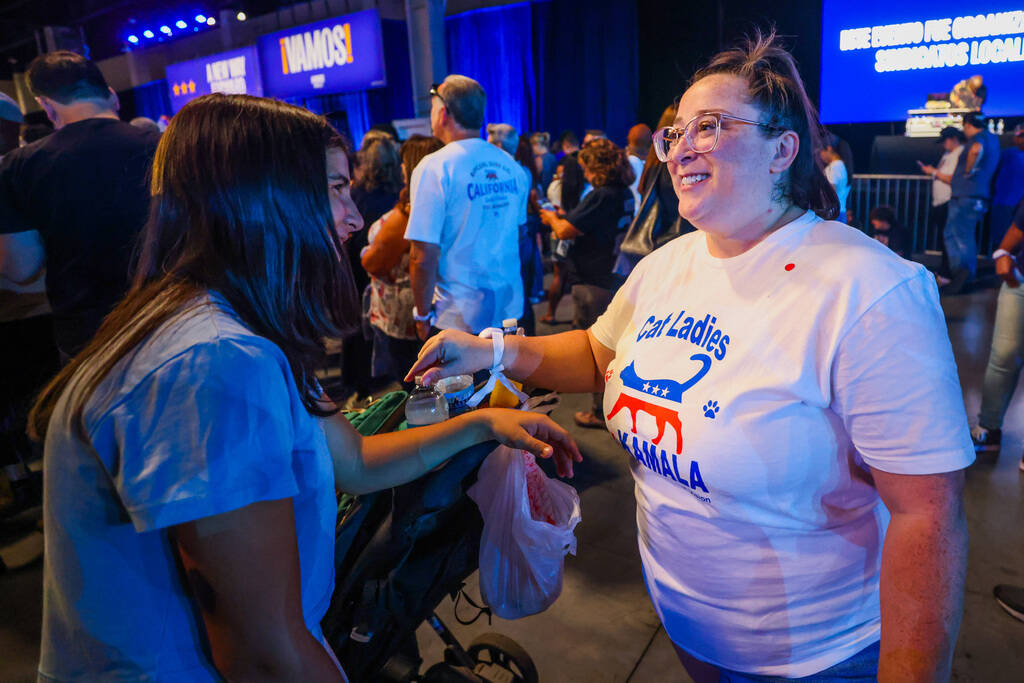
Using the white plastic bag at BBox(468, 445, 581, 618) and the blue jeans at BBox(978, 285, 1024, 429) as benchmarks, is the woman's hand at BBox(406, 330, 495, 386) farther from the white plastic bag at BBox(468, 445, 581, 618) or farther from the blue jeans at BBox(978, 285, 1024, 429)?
the blue jeans at BBox(978, 285, 1024, 429)

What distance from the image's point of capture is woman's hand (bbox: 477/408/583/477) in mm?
1330

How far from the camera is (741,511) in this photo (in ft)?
3.74

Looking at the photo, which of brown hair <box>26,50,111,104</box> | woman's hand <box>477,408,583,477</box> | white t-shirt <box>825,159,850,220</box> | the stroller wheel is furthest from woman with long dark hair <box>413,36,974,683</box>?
white t-shirt <box>825,159,850,220</box>

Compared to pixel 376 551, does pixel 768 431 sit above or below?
above

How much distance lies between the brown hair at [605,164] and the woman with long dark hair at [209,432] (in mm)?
3210

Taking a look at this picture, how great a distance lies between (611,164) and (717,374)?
3180 millimetres

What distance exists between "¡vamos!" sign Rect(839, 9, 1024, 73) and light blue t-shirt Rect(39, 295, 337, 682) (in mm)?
10604

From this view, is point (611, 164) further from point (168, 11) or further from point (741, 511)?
point (168, 11)

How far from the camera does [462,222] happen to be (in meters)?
3.04

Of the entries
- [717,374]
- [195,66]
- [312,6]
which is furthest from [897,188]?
[195,66]

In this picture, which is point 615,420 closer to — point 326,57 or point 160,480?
point 160,480

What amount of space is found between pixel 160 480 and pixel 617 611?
216 cm

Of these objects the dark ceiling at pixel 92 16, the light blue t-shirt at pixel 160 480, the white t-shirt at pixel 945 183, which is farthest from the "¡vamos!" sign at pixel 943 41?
A: the dark ceiling at pixel 92 16

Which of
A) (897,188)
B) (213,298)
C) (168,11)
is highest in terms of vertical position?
(168,11)
